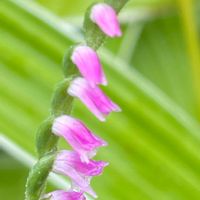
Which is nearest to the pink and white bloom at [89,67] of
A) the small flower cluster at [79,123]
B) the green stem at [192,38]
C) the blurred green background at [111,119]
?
the small flower cluster at [79,123]

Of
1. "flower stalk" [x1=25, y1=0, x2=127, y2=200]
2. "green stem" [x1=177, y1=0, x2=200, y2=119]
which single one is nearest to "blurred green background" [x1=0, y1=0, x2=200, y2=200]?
"green stem" [x1=177, y1=0, x2=200, y2=119]

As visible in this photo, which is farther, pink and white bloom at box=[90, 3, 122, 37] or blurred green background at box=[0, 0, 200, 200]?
blurred green background at box=[0, 0, 200, 200]

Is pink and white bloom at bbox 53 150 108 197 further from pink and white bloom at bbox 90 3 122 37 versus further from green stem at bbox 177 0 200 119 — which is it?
green stem at bbox 177 0 200 119

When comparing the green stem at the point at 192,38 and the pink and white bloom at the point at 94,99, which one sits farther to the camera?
the green stem at the point at 192,38

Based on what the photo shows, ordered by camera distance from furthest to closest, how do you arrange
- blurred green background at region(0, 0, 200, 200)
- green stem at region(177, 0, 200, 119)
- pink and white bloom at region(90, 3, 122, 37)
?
1. green stem at region(177, 0, 200, 119)
2. blurred green background at region(0, 0, 200, 200)
3. pink and white bloom at region(90, 3, 122, 37)

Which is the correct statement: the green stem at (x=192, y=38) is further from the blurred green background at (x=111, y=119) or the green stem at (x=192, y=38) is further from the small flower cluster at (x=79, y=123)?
the small flower cluster at (x=79, y=123)

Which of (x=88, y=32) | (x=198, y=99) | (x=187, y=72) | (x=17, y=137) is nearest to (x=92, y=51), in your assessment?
(x=88, y=32)

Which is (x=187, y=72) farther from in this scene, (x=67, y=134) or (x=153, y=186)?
(x=67, y=134)

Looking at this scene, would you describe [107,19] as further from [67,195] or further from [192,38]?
[192,38]
